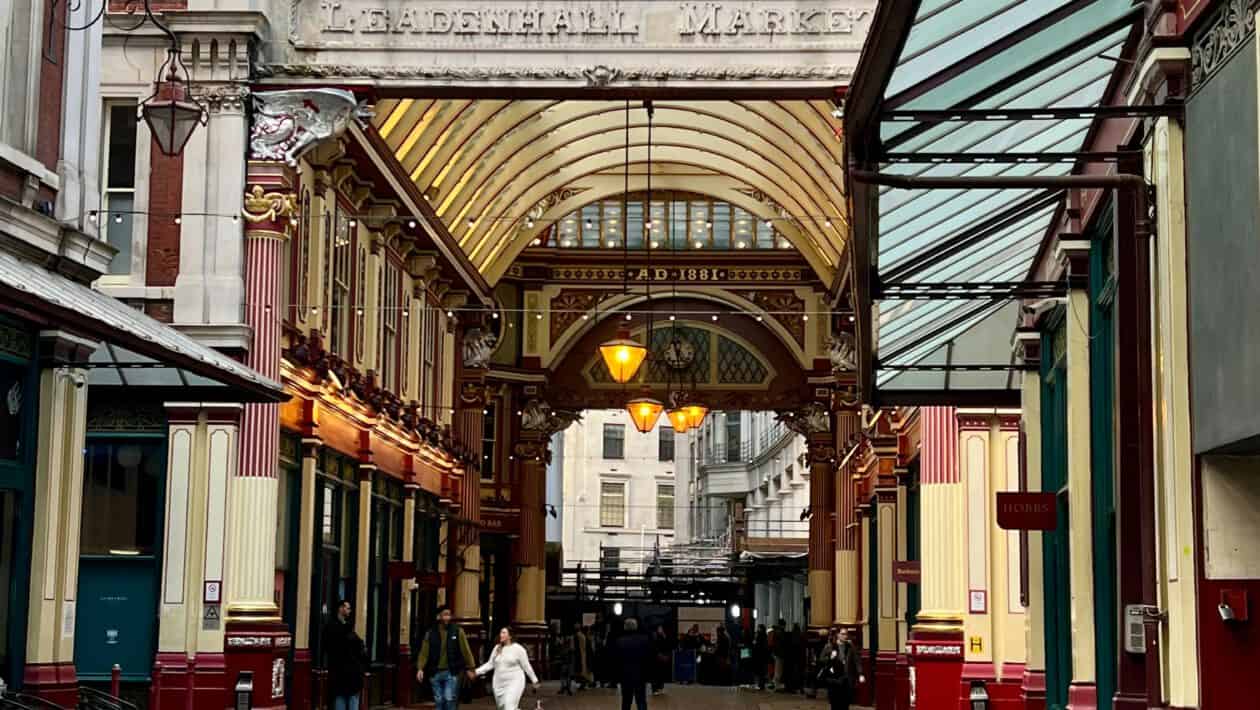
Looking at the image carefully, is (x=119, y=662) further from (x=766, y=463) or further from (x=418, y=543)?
(x=766, y=463)

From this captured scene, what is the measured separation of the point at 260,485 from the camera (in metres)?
22.4

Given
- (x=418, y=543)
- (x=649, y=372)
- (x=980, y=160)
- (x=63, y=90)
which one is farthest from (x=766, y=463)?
(x=980, y=160)

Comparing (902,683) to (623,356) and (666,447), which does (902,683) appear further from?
(666,447)

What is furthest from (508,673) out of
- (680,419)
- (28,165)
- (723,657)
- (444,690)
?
(723,657)


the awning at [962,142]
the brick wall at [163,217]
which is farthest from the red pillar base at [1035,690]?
the brick wall at [163,217]

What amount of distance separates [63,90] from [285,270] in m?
7.41

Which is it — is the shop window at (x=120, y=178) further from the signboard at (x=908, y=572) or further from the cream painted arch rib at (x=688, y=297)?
the cream painted arch rib at (x=688, y=297)

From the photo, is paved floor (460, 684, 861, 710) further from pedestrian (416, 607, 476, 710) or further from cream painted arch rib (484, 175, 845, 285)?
pedestrian (416, 607, 476, 710)

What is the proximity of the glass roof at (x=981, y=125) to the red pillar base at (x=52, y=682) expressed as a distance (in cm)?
711

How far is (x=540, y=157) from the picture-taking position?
3481 cm

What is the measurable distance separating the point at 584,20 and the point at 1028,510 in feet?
30.4

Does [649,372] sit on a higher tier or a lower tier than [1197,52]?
higher

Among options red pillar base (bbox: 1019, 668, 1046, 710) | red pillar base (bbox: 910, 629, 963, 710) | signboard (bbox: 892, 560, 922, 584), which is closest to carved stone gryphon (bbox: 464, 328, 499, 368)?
signboard (bbox: 892, 560, 922, 584)

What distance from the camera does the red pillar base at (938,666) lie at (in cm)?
2441
